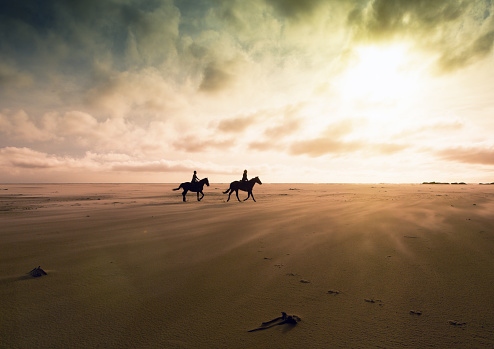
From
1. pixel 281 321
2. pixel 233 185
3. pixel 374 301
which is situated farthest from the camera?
pixel 233 185

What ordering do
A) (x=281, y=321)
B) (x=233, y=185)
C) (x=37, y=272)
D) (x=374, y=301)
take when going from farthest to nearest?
(x=233, y=185) < (x=37, y=272) < (x=374, y=301) < (x=281, y=321)

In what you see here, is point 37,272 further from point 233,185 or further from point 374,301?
point 233,185

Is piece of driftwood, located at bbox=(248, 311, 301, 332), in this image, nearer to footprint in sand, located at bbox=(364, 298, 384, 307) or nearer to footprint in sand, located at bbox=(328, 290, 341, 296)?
footprint in sand, located at bbox=(328, 290, 341, 296)

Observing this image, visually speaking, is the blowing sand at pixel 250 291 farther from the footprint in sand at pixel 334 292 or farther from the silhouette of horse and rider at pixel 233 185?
the silhouette of horse and rider at pixel 233 185

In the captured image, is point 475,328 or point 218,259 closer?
point 475,328

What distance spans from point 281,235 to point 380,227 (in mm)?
3016

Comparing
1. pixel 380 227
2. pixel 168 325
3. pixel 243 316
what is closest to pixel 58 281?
pixel 168 325

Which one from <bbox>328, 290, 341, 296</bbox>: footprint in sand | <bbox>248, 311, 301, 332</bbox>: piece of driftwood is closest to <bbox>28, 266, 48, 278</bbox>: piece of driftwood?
<bbox>248, 311, 301, 332</bbox>: piece of driftwood

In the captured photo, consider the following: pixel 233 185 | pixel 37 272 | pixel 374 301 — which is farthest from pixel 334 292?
pixel 233 185

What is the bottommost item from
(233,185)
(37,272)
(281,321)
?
(281,321)

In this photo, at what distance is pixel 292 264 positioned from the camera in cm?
458

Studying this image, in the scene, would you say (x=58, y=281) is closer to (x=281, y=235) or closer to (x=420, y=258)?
(x=281, y=235)

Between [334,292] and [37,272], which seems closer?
[334,292]

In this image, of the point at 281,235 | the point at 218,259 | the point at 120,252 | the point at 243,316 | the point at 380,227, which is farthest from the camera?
the point at 380,227
